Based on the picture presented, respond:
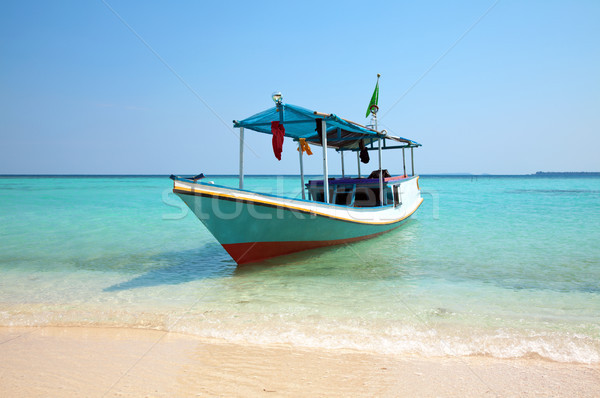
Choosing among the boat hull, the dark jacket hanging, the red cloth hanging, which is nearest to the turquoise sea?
the boat hull

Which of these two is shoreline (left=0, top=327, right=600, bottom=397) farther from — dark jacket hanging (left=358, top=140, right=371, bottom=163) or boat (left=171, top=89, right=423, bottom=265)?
dark jacket hanging (left=358, top=140, right=371, bottom=163)

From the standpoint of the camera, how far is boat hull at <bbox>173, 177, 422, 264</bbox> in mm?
7055

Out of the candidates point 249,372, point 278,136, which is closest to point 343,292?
point 249,372

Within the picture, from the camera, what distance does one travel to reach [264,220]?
7809mm

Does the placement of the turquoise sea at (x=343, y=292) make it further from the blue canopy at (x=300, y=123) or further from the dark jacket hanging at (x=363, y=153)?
the blue canopy at (x=300, y=123)

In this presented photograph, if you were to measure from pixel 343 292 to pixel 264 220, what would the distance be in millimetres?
2323

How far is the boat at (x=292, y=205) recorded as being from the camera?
23.6 feet

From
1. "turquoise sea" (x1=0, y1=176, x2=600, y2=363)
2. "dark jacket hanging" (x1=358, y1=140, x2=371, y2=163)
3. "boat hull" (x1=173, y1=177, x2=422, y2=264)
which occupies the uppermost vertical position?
"dark jacket hanging" (x1=358, y1=140, x2=371, y2=163)

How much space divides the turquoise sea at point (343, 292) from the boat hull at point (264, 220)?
410mm

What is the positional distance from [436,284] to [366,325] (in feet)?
9.13

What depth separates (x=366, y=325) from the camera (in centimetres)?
504

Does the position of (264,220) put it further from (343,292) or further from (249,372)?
(249,372)

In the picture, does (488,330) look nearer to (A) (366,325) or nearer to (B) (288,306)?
(A) (366,325)

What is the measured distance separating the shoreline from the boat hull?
3.03m
